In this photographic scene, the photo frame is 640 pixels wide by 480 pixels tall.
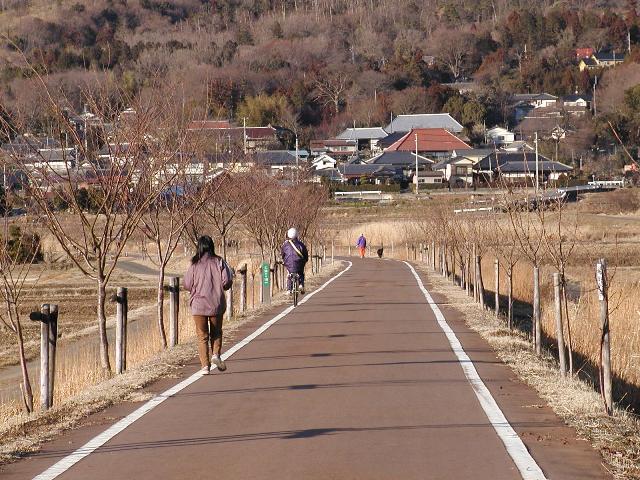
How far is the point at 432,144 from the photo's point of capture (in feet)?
345

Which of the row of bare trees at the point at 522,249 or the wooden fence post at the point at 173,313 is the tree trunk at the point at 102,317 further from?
the row of bare trees at the point at 522,249

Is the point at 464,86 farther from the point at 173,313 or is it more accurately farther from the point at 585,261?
the point at 173,313

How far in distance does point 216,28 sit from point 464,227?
158m

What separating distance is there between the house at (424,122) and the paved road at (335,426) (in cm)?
10014

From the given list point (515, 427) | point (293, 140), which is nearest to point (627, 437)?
point (515, 427)

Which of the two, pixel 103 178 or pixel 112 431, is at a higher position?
pixel 103 178

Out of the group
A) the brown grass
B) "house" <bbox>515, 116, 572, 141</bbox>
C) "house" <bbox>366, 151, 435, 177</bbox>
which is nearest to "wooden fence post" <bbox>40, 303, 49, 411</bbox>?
the brown grass

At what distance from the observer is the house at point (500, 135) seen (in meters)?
115

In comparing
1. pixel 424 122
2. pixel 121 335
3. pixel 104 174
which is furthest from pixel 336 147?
pixel 121 335

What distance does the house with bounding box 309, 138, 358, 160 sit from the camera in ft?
362

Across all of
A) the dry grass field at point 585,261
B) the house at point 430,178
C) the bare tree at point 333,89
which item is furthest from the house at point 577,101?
the dry grass field at point 585,261

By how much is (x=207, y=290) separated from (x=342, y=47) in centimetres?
15555

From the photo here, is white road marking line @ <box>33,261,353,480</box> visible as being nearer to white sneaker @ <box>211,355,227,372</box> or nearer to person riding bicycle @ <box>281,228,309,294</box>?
white sneaker @ <box>211,355,227,372</box>

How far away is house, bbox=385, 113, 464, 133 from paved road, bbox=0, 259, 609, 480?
329 ft
